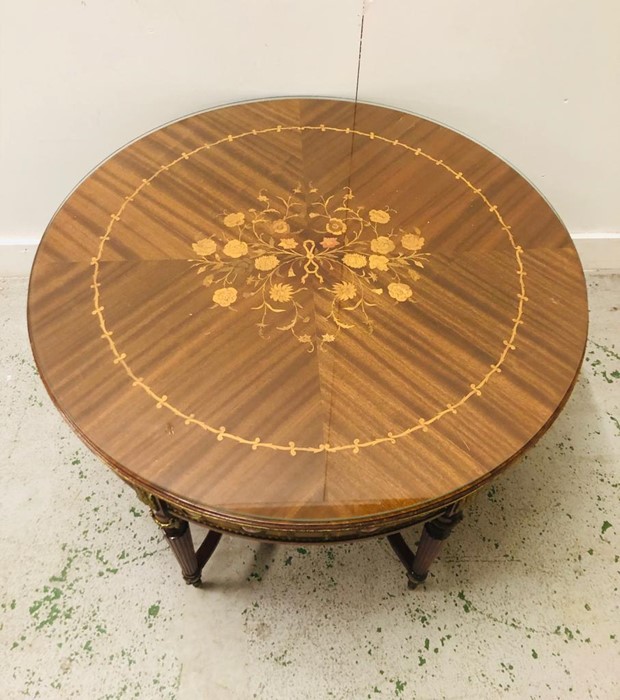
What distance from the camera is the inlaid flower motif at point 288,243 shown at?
3.17 feet

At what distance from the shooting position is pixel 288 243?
97 cm

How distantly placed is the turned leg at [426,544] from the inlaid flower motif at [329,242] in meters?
0.42

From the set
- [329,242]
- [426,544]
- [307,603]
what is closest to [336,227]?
[329,242]

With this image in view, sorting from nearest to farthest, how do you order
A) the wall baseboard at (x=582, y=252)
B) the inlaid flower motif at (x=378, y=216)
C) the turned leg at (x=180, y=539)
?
the turned leg at (x=180, y=539), the inlaid flower motif at (x=378, y=216), the wall baseboard at (x=582, y=252)

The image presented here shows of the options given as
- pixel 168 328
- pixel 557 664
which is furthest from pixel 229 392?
pixel 557 664

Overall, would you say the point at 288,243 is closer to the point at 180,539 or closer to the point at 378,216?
the point at 378,216

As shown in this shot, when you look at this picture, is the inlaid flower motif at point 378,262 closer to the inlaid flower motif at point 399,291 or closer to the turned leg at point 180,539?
the inlaid flower motif at point 399,291

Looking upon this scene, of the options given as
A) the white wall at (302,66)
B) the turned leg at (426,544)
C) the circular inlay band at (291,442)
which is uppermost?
the white wall at (302,66)

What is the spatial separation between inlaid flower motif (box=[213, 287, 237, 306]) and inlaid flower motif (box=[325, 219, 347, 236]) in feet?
0.61

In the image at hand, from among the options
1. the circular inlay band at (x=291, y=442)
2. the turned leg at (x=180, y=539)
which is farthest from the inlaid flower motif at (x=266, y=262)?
the turned leg at (x=180, y=539)

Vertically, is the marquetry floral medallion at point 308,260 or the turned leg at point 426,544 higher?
the marquetry floral medallion at point 308,260

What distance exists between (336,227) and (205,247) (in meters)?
0.21

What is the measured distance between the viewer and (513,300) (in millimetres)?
914

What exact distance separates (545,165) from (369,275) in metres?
0.68
